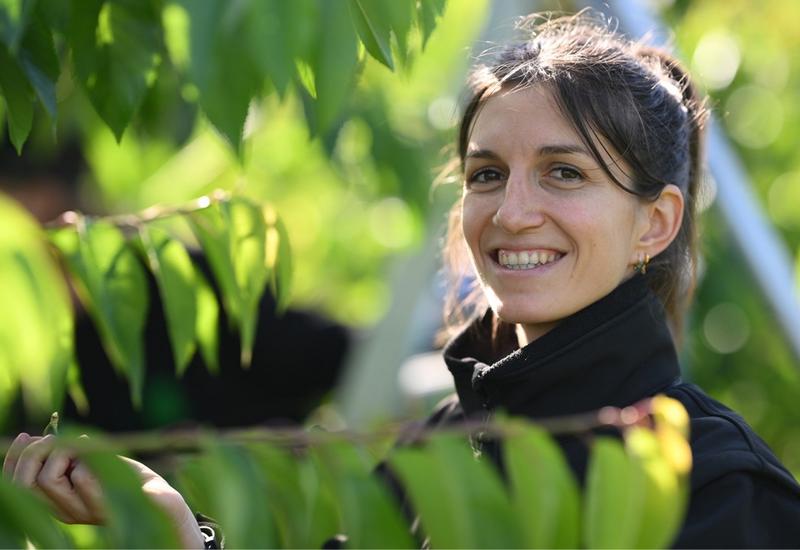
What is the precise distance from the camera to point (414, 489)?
115cm

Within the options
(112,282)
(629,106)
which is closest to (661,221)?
(629,106)

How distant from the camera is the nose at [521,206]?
196 centimetres

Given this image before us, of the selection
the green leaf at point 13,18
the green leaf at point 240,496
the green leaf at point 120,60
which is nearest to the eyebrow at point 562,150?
the green leaf at point 120,60

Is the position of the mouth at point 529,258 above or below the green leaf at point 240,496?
above

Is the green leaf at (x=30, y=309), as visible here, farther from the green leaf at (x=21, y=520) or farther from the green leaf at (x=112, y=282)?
the green leaf at (x=21, y=520)

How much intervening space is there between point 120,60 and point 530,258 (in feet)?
2.17

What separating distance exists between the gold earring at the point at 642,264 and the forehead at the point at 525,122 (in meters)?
0.23

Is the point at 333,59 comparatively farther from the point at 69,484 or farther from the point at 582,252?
the point at 582,252

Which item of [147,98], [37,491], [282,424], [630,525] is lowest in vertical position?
[282,424]

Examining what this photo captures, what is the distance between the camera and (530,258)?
2.00 m

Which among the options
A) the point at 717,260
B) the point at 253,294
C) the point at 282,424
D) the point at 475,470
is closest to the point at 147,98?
the point at 253,294

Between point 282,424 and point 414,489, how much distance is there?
2.91 m

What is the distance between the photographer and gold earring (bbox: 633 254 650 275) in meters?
2.11

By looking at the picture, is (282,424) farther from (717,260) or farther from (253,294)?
Answer: (253,294)
